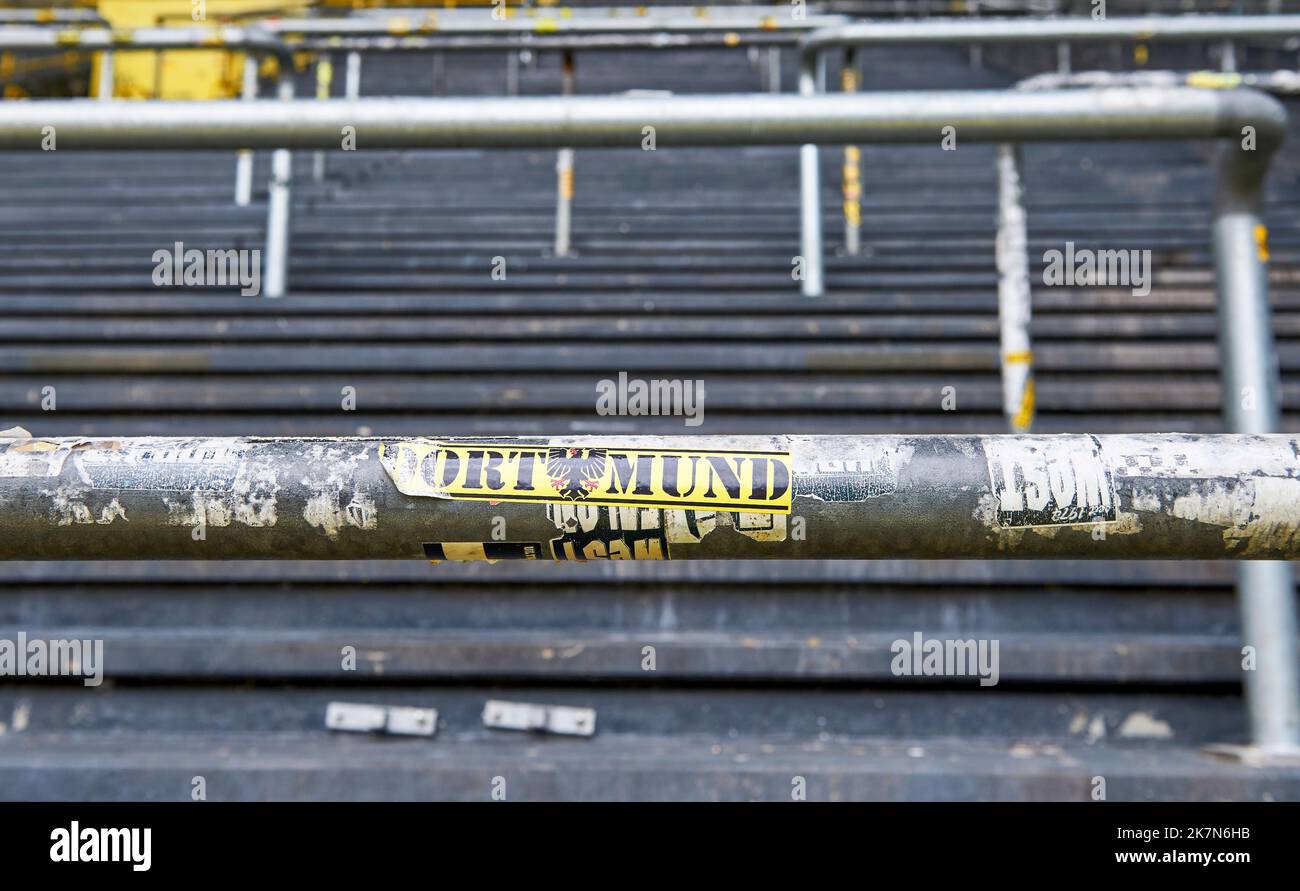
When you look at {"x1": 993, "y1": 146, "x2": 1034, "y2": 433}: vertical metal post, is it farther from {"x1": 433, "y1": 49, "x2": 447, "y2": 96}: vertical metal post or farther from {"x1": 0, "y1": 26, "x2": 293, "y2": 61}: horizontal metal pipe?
{"x1": 433, "y1": 49, "x2": 447, "y2": 96}: vertical metal post

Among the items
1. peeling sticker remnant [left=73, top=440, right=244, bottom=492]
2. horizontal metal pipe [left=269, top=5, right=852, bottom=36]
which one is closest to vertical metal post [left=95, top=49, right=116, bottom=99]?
horizontal metal pipe [left=269, top=5, right=852, bottom=36]

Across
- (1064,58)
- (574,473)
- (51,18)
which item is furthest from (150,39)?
(1064,58)

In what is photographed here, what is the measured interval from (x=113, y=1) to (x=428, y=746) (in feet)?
40.7

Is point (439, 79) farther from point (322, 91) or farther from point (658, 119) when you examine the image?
point (658, 119)

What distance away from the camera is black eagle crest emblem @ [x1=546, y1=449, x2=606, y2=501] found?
0.90 metres

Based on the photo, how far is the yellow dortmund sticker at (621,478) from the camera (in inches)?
35.3

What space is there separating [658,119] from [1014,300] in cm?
108

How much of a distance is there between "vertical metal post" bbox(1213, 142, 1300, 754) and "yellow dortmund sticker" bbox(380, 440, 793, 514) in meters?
1.37

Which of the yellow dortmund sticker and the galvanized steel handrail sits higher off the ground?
the galvanized steel handrail

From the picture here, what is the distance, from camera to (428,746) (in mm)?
2113

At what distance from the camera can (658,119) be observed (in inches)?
80.4

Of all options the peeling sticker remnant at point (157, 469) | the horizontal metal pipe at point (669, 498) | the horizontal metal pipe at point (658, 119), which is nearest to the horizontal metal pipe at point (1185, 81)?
the horizontal metal pipe at point (658, 119)

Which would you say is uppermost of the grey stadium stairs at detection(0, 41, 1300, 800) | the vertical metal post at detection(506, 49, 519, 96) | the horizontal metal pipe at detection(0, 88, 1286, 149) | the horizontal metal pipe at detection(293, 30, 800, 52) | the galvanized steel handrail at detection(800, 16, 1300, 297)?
Answer: the vertical metal post at detection(506, 49, 519, 96)
